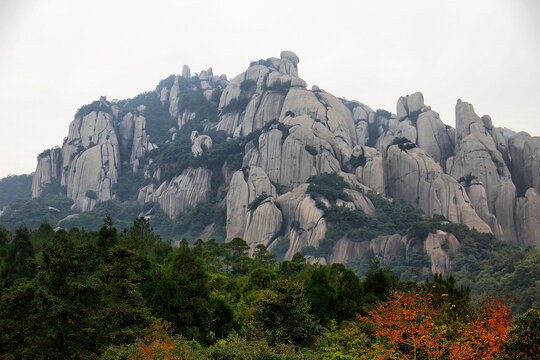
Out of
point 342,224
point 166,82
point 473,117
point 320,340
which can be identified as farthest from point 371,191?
point 166,82

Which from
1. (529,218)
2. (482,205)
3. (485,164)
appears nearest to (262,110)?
(485,164)

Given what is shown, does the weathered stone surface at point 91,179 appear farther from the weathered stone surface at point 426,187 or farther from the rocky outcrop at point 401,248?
the weathered stone surface at point 426,187

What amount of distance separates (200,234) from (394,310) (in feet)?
222

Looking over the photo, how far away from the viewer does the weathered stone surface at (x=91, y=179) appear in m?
96.5

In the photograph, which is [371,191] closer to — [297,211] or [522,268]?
[297,211]

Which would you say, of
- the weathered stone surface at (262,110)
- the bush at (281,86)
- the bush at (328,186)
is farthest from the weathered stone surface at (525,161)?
the bush at (281,86)

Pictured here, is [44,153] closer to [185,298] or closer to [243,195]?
[243,195]

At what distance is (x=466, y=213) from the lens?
6731 centimetres

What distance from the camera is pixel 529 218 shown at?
6819 cm

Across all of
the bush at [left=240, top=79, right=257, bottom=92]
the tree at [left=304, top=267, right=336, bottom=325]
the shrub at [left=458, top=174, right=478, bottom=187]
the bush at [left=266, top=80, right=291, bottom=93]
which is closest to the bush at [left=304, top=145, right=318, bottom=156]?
the shrub at [left=458, top=174, right=478, bottom=187]

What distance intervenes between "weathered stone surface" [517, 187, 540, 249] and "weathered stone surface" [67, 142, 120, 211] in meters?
79.8

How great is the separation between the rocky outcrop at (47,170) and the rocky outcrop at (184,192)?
30.0 m

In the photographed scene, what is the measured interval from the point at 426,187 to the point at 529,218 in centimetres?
1564

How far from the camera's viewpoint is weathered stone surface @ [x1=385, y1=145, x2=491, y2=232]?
67875mm
